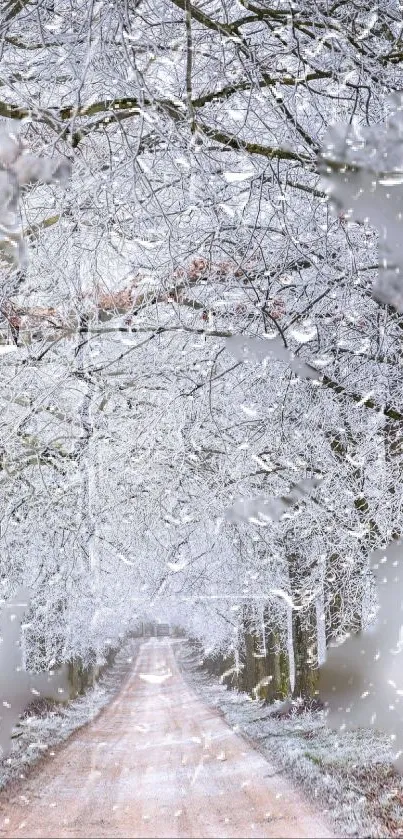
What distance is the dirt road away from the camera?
3016mm

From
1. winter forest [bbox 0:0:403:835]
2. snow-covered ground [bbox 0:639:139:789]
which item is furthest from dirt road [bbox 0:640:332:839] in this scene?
winter forest [bbox 0:0:403:835]

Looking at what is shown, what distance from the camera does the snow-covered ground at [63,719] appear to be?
3609 millimetres

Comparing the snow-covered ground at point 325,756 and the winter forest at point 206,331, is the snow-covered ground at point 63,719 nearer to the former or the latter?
the winter forest at point 206,331

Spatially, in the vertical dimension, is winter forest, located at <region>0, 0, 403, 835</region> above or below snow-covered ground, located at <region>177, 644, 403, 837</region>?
above

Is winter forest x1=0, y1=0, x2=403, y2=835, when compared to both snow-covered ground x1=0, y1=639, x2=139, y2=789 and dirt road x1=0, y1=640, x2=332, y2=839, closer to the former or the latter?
snow-covered ground x1=0, y1=639, x2=139, y2=789

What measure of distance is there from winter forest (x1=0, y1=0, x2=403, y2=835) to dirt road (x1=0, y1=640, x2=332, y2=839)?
38cm

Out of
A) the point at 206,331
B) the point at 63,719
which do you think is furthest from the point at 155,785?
the point at 206,331

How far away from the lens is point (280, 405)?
4.43 meters

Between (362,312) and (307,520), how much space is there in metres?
1.16

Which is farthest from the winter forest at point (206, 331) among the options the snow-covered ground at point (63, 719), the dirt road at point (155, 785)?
the dirt road at point (155, 785)

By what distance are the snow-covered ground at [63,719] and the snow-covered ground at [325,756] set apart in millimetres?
322

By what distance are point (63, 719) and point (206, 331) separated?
198 cm

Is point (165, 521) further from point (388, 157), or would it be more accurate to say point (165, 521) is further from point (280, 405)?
point (388, 157)

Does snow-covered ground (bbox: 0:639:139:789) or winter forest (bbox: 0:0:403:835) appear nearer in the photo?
winter forest (bbox: 0:0:403:835)
